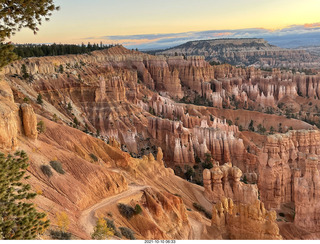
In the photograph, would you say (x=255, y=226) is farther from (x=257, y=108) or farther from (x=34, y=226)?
(x=257, y=108)

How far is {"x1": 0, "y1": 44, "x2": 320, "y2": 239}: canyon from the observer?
70.8ft

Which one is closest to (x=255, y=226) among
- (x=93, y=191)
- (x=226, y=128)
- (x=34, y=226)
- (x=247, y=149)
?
(x=93, y=191)

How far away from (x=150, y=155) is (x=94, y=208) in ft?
47.8

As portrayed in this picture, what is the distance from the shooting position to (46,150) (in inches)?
904

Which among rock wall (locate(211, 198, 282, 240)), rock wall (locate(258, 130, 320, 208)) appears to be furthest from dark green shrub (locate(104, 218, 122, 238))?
rock wall (locate(258, 130, 320, 208))

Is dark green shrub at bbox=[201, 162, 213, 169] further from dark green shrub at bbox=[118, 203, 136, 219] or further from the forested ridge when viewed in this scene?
the forested ridge

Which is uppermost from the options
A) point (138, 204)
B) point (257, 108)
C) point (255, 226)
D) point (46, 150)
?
point (46, 150)

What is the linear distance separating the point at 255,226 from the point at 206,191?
10.4 m

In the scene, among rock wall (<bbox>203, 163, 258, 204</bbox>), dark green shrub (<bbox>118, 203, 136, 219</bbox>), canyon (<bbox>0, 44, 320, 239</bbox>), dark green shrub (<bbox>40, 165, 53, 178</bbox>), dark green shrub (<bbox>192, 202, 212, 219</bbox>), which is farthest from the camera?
rock wall (<bbox>203, 163, 258, 204</bbox>)

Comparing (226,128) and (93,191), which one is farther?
(226,128)

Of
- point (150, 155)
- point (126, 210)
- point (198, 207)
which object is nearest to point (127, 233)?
point (126, 210)

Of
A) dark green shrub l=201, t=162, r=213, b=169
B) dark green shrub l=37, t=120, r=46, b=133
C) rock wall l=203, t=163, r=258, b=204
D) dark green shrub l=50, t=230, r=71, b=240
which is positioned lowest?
dark green shrub l=201, t=162, r=213, b=169

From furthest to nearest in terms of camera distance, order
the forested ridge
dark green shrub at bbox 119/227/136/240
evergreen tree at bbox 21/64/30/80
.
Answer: the forested ridge → evergreen tree at bbox 21/64/30/80 → dark green shrub at bbox 119/227/136/240

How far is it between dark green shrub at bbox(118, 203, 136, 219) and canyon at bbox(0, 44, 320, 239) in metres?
0.33
